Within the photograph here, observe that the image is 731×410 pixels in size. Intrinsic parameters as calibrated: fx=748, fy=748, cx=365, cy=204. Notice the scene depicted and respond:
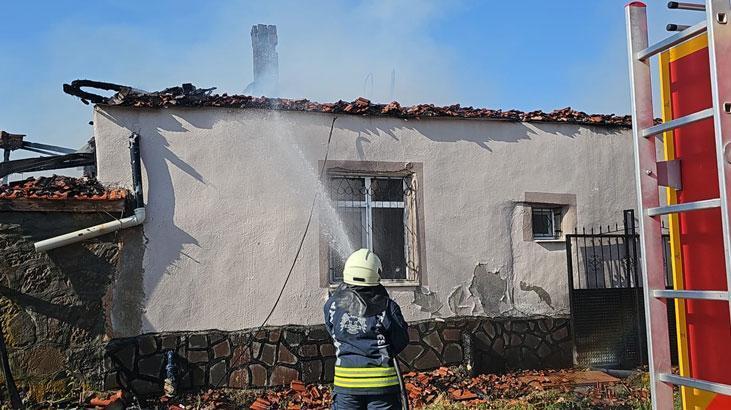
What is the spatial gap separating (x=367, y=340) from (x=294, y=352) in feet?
15.8

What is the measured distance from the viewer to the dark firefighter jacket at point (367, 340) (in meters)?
5.10

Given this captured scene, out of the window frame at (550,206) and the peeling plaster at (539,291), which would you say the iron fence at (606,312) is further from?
the peeling plaster at (539,291)

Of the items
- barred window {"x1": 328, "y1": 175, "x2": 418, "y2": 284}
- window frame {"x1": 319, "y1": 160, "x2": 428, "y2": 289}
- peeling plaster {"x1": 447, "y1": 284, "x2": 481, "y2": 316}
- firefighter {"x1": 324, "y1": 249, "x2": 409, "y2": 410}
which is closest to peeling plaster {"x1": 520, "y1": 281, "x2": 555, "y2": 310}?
peeling plaster {"x1": 447, "y1": 284, "x2": 481, "y2": 316}

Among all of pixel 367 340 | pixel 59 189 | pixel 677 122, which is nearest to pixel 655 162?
pixel 677 122

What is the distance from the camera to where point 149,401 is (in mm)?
9141

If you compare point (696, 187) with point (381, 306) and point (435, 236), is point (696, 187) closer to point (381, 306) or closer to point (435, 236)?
point (381, 306)

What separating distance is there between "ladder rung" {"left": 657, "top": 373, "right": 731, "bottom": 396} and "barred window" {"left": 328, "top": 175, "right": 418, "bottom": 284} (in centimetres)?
727

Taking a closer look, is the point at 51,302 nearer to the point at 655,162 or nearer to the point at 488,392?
the point at 488,392

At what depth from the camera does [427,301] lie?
10.4 meters

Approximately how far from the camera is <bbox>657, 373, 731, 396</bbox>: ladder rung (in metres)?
2.85

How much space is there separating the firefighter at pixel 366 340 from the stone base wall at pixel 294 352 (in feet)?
15.0

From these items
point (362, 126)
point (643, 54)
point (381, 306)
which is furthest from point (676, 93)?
point (362, 126)

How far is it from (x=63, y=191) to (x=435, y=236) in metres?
4.92

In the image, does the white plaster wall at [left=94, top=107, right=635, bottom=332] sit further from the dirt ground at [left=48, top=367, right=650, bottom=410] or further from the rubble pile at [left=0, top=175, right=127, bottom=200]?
the dirt ground at [left=48, top=367, right=650, bottom=410]
